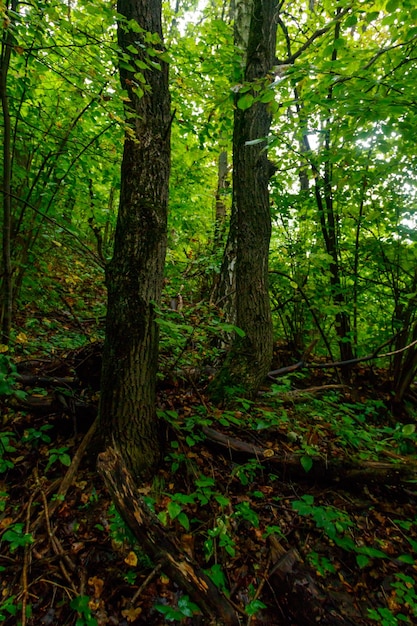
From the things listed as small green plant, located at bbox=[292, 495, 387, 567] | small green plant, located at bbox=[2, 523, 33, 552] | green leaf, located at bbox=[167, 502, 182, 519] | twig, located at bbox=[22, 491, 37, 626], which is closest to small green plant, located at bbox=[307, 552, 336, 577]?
small green plant, located at bbox=[292, 495, 387, 567]

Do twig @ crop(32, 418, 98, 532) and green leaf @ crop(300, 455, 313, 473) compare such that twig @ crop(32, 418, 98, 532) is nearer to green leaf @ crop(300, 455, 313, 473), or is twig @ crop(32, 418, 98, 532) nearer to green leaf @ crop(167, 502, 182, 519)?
green leaf @ crop(167, 502, 182, 519)

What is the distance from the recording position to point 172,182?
23.6ft

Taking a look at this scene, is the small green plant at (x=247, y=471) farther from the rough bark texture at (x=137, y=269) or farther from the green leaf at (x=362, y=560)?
the green leaf at (x=362, y=560)

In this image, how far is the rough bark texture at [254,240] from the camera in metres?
3.59

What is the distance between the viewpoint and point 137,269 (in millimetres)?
2420

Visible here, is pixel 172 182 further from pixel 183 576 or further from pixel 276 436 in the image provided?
pixel 183 576

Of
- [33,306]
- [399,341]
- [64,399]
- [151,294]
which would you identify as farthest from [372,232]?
[33,306]

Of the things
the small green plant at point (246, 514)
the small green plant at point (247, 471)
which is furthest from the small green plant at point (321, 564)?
the small green plant at point (247, 471)

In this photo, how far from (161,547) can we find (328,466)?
→ 1588mm

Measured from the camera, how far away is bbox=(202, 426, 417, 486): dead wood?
105 inches

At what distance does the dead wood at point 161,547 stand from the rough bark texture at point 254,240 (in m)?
1.63

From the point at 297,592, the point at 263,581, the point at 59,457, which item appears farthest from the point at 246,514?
the point at 59,457

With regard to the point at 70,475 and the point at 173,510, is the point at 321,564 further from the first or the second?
the point at 70,475

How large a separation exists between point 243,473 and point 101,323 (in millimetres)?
3293
